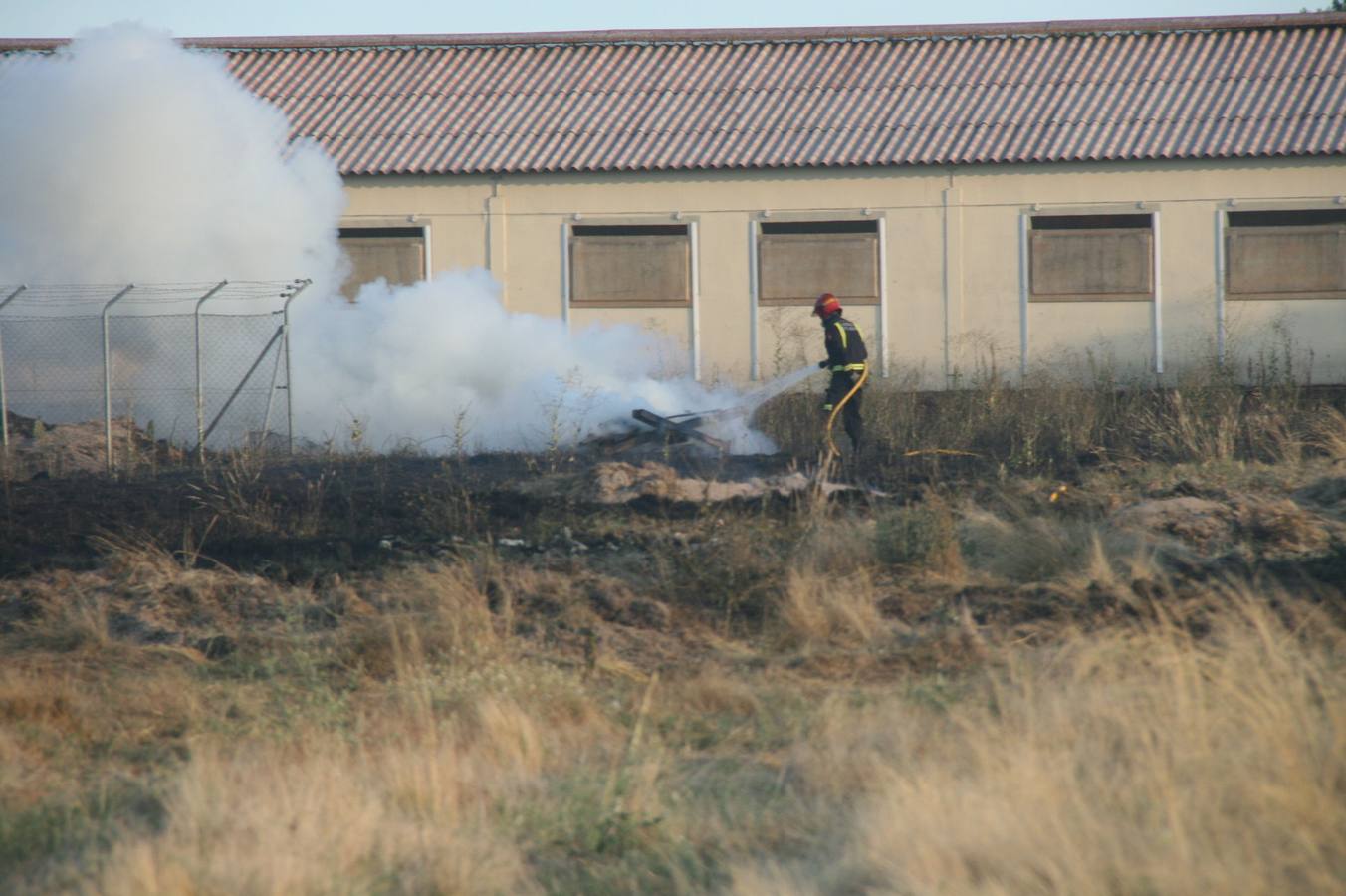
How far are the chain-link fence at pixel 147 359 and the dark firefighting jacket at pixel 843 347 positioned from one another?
22.3 feet

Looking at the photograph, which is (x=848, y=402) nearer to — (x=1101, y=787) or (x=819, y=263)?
(x=819, y=263)

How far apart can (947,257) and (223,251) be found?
32.2 feet

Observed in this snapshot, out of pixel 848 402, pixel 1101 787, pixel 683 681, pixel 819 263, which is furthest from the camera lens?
pixel 819 263

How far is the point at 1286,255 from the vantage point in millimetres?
20047

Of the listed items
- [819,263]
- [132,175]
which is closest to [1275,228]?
[819,263]

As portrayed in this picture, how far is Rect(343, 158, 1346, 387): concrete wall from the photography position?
20000 millimetres

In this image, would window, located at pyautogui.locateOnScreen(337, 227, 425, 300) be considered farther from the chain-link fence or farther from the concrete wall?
the chain-link fence

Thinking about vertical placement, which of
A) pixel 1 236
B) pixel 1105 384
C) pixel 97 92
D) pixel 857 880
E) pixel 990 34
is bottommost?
pixel 857 880

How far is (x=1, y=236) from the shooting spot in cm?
1788

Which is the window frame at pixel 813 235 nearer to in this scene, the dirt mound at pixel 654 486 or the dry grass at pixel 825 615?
the dirt mound at pixel 654 486

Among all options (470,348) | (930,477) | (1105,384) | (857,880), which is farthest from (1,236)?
(857,880)

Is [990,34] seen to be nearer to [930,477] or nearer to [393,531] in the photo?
[930,477]

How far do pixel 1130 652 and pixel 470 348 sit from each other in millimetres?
11182

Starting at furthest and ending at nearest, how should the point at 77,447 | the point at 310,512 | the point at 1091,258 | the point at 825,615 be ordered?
the point at 1091,258
the point at 77,447
the point at 310,512
the point at 825,615
